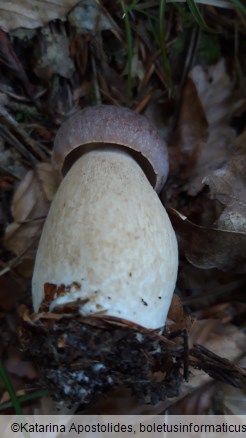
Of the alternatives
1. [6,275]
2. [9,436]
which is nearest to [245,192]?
[6,275]

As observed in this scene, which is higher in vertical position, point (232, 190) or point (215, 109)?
point (215, 109)

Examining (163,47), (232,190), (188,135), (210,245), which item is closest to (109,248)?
(210,245)

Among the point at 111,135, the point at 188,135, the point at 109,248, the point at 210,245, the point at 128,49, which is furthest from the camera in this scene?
the point at 188,135

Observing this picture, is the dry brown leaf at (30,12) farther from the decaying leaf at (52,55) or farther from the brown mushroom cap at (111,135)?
the brown mushroom cap at (111,135)

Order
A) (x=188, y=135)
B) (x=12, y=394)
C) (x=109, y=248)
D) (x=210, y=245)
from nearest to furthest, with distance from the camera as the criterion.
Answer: (x=109, y=248)
(x=12, y=394)
(x=210, y=245)
(x=188, y=135)

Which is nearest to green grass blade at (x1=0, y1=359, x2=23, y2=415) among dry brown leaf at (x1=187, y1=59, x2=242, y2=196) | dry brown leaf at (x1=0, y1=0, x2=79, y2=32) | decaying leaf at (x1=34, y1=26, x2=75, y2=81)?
dry brown leaf at (x1=187, y1=59, x2=242, y2=196)

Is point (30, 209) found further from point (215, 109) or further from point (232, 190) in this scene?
point (215, 109)
